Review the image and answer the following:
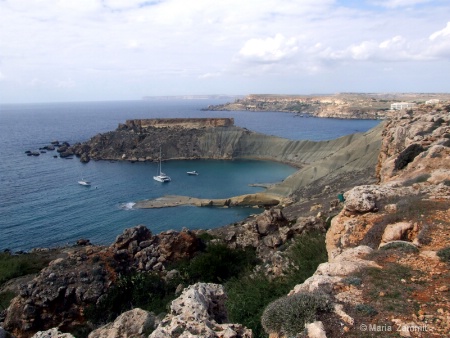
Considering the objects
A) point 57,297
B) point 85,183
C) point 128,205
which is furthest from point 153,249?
point 85,183

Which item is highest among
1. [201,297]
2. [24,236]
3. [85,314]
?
[201,297]

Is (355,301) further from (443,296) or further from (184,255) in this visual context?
(184,255)

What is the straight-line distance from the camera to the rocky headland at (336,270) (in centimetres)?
733

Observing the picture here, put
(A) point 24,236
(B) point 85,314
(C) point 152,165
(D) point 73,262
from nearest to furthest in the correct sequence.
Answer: (B) point 85,314, (D) point 73,262, (A) point 24,236, (C) point 152,165

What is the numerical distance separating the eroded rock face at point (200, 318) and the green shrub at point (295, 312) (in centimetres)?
58

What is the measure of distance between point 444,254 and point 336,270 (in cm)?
300

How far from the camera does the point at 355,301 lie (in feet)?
25.9

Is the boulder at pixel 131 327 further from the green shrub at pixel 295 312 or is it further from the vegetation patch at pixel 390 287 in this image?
the vegetation patch at pixel 390 287

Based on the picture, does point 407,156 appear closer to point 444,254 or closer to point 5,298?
point 444,254

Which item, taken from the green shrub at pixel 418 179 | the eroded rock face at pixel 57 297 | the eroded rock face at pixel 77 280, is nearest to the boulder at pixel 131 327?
the eroded rock face at pixel 77 280

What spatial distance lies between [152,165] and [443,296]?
285 feet

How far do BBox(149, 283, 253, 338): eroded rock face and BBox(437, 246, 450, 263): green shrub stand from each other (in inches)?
225

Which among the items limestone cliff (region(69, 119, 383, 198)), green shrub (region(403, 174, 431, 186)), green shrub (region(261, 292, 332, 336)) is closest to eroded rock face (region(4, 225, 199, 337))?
green shrub (region(261, 292, 332, 336))

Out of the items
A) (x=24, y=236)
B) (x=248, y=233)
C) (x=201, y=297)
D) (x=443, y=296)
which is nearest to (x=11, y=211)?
(x=24, y=236)
